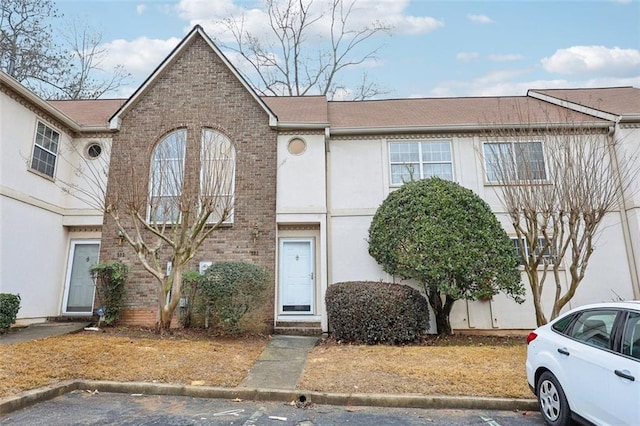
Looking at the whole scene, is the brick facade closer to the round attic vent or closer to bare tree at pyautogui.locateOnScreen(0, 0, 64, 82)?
the round attic vent

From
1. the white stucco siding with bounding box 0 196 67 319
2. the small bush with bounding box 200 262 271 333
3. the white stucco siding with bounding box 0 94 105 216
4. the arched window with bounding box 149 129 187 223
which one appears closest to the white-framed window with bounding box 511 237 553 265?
the small bush with bounding box 200 262 271 333

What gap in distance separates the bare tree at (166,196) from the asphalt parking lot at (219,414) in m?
3.73

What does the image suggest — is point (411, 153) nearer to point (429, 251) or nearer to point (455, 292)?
point (429, 251)

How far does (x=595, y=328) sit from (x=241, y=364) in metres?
5.43

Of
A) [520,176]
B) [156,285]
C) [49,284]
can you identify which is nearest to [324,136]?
[520,176]

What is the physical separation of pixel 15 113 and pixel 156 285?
5.77 meters

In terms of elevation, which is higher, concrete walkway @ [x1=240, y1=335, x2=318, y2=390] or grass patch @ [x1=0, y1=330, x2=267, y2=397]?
grass patch @ [x1=0, y1=330, x2=267, y2=397]

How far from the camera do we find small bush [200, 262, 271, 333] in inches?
343

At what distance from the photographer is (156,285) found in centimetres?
1025

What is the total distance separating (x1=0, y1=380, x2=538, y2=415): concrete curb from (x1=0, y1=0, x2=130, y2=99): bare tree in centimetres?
1829

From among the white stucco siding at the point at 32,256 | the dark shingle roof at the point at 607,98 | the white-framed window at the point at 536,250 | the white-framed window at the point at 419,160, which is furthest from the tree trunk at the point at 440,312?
the white stucco siding at the point at 32,256

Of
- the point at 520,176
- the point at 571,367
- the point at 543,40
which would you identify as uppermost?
the point at 543,40

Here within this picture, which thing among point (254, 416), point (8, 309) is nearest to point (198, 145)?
point (8, 309)

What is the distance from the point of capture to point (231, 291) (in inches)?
343
